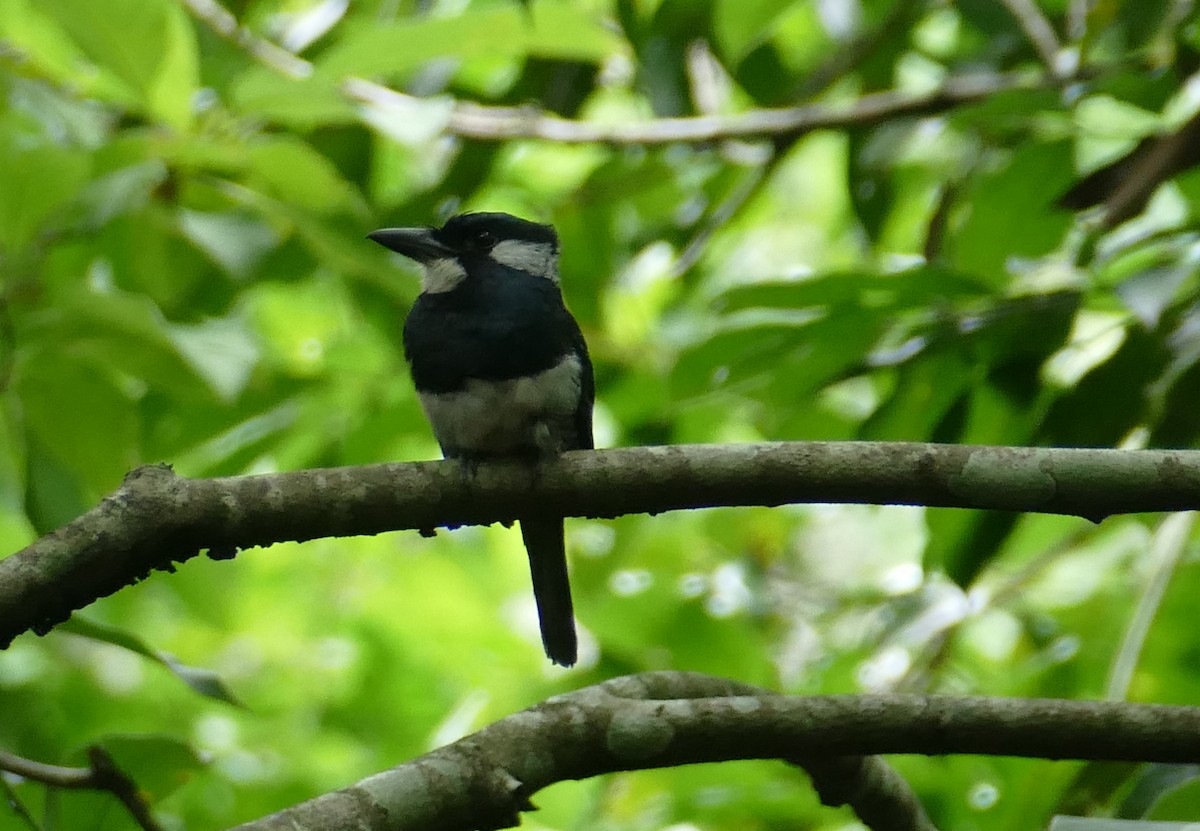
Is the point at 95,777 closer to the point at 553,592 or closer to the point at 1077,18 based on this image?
the point at 553,592

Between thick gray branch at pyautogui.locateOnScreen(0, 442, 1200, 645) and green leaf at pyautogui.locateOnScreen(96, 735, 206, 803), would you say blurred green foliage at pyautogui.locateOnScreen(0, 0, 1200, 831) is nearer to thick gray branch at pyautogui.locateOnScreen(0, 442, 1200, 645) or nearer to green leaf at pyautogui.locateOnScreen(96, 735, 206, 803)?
green leaf at pyautogui.locateOnScreen(96, 735, 206, 803)

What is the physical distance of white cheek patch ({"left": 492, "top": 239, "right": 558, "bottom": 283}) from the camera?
371 cm

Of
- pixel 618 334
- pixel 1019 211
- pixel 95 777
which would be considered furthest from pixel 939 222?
pixel 95 777

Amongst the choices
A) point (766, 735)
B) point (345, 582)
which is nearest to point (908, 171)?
point (766, 735)

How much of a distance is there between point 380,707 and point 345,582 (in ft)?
8.67

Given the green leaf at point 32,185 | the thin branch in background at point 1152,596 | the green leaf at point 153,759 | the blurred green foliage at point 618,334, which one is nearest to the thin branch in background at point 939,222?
the blurred green foliage at point 618,334

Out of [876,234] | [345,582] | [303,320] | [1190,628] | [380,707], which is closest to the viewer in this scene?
[1190,628]

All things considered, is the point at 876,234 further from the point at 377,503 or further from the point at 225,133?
the point at 377,503

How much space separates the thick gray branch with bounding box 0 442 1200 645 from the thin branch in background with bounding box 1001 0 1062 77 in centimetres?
196

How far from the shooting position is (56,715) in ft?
10.6

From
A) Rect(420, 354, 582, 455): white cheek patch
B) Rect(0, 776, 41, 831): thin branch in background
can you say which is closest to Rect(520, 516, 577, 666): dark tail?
Rect(420, 354, 582, 455): white cheek patch

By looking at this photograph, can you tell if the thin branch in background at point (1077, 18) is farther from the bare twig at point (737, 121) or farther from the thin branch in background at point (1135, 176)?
the thin branch in background at point (1135, 176)

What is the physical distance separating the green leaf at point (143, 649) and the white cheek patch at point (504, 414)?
2.87 ft

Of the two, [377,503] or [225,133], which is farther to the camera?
[225,133]
